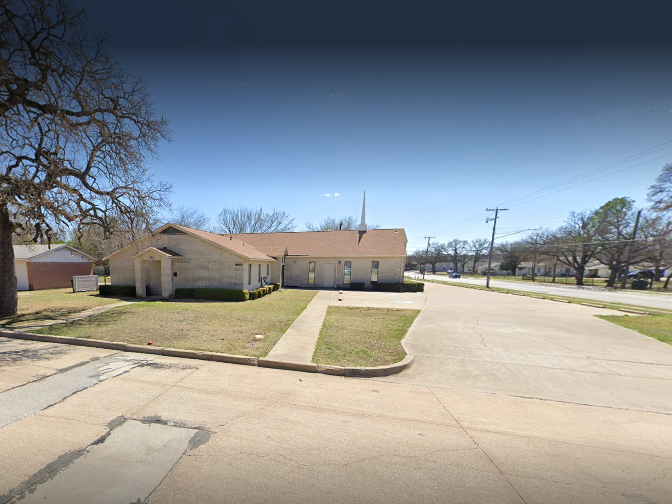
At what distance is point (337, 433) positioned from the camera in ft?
11.3

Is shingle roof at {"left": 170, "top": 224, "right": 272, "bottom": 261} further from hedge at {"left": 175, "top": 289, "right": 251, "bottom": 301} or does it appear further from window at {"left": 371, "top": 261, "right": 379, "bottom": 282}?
window at {"left": 371, "top": 261, "right": 379, "bottom": 282}

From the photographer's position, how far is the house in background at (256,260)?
1661 centimetres

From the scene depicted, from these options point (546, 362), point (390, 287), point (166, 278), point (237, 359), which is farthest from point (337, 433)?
point (390, 287)

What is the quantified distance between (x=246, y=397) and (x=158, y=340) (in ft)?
14.4

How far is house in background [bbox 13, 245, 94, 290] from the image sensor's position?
19.4 metres

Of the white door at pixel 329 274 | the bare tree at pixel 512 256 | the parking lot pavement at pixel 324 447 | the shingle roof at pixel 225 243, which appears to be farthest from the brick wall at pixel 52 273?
the bare tree at pixel 512 256

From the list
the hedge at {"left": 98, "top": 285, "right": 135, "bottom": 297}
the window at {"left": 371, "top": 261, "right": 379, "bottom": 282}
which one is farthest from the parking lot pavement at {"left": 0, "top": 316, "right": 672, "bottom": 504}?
the window at {"left": 371, "top": 261, "right": 379, "bottom": 282}

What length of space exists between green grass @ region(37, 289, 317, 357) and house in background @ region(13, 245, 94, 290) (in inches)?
612

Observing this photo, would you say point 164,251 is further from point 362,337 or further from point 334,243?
point 362,337

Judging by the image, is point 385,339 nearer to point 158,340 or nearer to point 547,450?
point 547,450

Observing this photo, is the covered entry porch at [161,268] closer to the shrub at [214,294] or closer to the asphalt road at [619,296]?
the shrub at [214,294]

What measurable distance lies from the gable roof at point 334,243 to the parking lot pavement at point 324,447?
764 inches

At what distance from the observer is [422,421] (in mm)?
3805

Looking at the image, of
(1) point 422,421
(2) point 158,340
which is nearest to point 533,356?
(1) point 422,421
